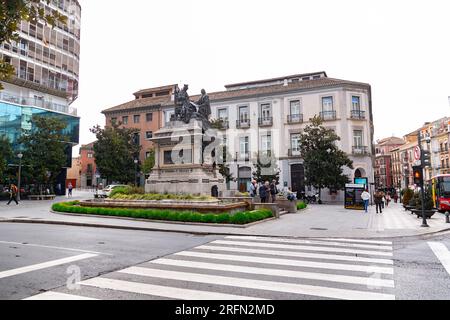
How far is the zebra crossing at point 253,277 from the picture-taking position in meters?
5.19

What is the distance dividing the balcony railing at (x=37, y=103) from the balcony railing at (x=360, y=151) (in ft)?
113

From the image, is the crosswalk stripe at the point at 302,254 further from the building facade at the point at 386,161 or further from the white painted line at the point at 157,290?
the building facade at the point at 386,161

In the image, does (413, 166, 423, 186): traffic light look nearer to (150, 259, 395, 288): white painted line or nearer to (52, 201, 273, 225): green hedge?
(52, 201, 273, 225): green hedge

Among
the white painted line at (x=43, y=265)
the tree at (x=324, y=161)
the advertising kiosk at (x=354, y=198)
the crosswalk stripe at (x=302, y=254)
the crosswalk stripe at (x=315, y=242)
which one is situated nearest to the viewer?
the white painted line at (x=43, y=265)

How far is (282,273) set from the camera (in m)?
6.54

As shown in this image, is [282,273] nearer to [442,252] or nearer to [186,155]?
[442,252]

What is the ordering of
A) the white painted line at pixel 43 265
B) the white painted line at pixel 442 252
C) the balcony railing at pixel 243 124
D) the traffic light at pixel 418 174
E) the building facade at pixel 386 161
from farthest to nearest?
the building facade at pixel 386 161, the balcony railing at pixel 243 124, the traffic light at pixel 418 174, the white painted line at pixel 442 252, the white painted line at pixel 43 265

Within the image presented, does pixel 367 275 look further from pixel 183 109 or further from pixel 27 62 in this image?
pixel 27 62

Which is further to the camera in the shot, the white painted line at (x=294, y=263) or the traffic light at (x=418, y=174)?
the traffic light at (x=418, y=174)

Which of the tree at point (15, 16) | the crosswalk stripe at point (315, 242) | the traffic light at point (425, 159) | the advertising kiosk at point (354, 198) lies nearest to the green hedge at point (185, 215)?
the crosswalk stripe at point (315, 242)

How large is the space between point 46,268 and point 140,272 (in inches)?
77.2

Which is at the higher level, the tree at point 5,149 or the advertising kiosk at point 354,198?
the tree at point 5,149

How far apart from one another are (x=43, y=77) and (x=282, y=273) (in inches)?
1641

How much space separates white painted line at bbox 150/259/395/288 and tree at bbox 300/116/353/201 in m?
28.4
